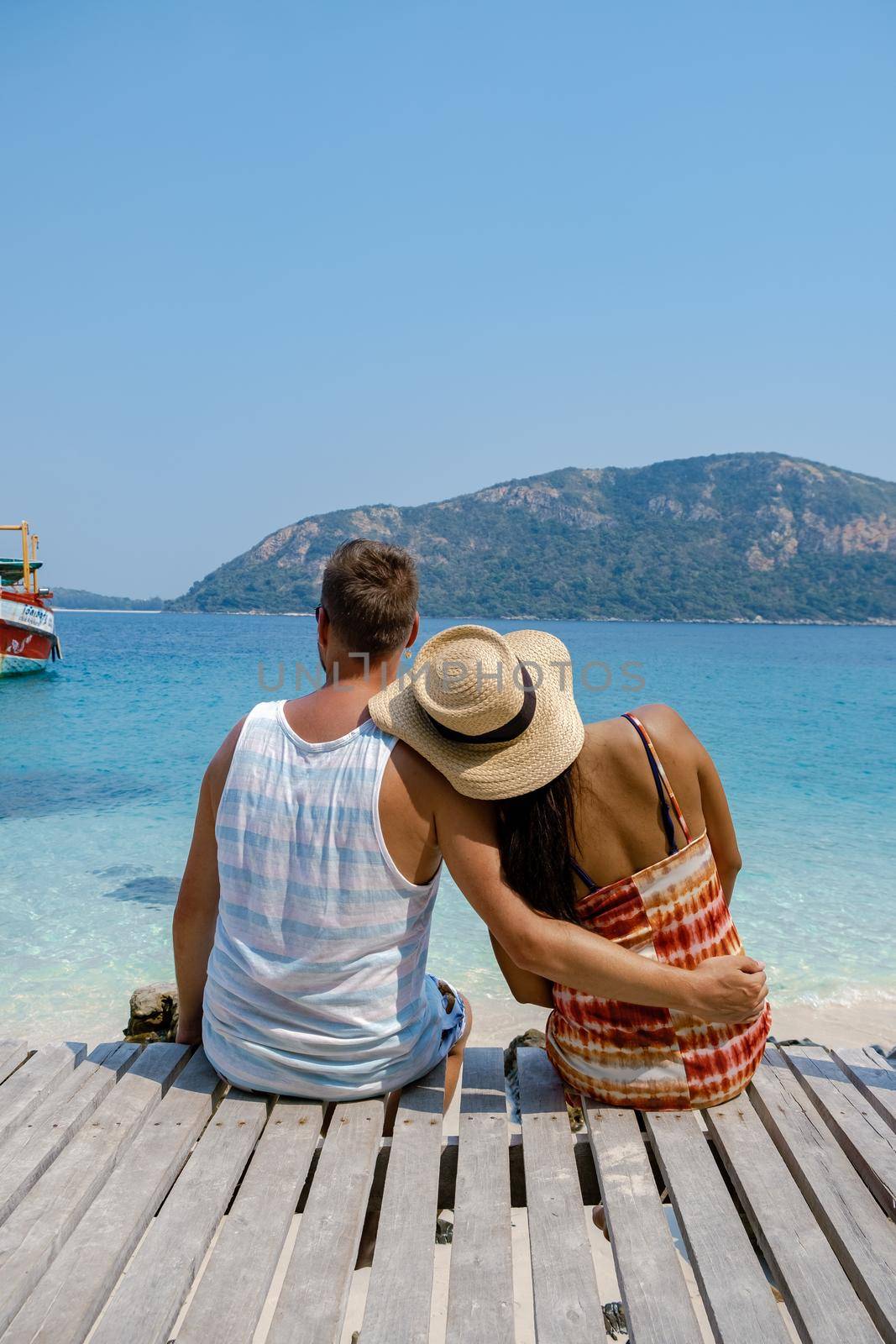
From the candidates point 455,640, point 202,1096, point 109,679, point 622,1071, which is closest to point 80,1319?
point 202,1096

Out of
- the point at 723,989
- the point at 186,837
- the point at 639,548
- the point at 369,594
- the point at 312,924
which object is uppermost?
the point at 639,548

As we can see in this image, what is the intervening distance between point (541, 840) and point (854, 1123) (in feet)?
3.26

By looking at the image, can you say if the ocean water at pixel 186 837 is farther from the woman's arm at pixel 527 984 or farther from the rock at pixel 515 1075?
the woman's arm at pixel 527 984

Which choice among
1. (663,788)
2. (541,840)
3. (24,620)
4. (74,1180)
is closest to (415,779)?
(541,840)

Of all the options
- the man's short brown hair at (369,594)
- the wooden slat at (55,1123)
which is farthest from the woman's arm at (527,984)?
the wooden slat at (55,1123)

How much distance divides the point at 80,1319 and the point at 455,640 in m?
1.32

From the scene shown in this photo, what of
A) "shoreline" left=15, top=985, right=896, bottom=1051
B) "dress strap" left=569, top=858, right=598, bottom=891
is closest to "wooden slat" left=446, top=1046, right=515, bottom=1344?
"dress strap" left=569, top=858, right=598, bottom=891

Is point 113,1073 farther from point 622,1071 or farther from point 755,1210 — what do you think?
point 755,1210

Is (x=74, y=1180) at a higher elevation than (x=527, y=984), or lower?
lower

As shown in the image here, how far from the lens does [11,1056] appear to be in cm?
237

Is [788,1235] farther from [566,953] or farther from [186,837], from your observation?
[186,837]

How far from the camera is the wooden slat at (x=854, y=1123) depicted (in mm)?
1867

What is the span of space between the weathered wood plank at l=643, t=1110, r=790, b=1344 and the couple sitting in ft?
0.37

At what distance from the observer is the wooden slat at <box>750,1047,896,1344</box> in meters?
1.57
